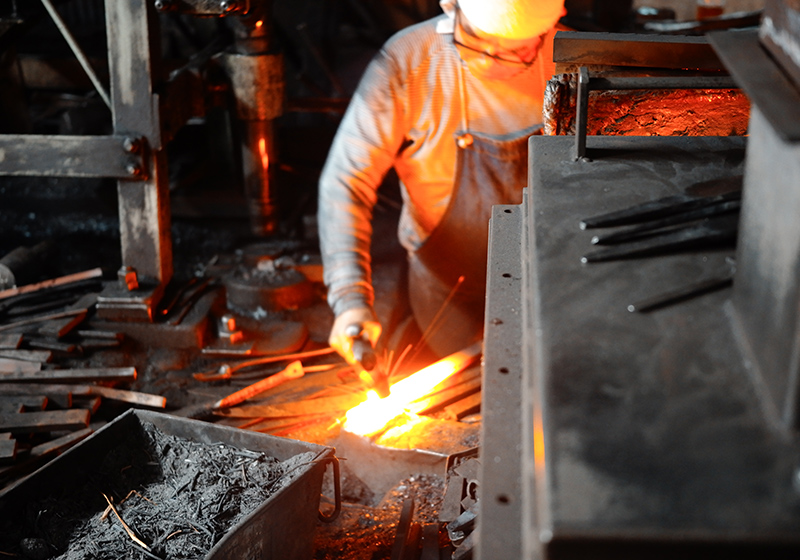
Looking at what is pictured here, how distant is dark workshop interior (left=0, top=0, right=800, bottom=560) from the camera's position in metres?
0.89

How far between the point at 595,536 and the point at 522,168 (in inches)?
108

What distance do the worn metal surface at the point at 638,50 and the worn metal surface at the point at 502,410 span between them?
563mm

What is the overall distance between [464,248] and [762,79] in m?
2.61

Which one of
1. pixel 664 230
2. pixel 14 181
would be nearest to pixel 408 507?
pixel 664 230

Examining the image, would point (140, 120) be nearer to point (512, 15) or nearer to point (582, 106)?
point (512, 15)

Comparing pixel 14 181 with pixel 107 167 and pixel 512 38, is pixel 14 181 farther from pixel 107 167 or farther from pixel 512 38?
pixel 512 38

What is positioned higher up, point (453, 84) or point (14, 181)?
point (453, 84)

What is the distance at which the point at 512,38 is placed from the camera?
2.88 meters

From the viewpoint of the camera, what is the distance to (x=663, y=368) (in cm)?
101

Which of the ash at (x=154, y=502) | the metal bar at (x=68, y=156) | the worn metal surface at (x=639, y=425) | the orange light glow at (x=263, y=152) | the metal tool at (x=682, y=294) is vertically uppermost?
the metal tool at (x=682, y=294)

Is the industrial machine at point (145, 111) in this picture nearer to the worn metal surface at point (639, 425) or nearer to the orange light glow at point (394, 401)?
the orange light glow at point (394, 401)

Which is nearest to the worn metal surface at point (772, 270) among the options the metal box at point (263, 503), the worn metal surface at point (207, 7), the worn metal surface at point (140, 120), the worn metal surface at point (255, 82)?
the metal box at point (263, 503)

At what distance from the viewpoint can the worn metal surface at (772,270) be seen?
34.5 inches

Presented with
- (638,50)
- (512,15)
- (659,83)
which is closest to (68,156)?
(512,15)
